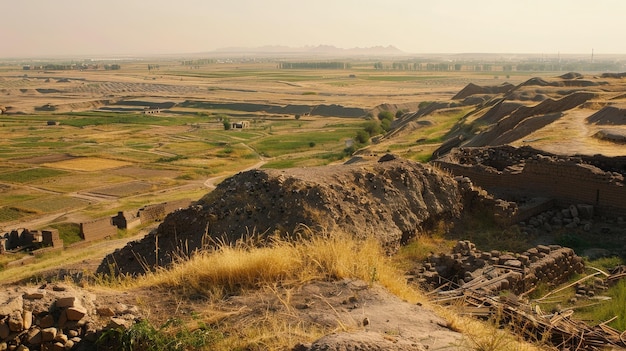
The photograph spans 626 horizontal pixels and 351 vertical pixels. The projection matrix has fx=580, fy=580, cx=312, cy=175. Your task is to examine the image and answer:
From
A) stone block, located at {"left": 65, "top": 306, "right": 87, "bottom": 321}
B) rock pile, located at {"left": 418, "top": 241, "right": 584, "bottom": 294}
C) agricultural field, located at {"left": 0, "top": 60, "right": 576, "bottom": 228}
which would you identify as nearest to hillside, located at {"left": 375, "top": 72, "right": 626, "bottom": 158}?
agricultural field, located at {"left": 0, "top": 60, "right": 576, "bottom": 228}

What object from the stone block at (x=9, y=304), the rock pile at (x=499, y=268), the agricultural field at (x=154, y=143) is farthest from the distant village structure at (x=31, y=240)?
the stone block at (x=9, y=304)

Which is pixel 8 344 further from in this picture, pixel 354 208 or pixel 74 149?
pixel 74 149

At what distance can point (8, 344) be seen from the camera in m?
4.68

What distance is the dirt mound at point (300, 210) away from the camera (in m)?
9.52

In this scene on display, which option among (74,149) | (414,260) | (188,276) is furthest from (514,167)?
(74,149)

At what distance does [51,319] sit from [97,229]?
2308 centimetres

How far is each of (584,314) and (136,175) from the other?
128 feet

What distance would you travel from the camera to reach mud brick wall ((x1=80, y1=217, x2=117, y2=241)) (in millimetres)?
26141

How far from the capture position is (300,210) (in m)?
9.50

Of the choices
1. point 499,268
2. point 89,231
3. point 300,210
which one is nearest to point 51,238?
point 89,231

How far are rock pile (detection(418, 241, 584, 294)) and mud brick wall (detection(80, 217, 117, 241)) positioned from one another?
2054 cm

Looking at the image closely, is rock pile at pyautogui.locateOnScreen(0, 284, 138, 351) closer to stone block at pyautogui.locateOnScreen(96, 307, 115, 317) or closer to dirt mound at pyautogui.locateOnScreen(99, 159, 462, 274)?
stone block at pyautogui.locateOnScreen(96, 307, 115, 317)

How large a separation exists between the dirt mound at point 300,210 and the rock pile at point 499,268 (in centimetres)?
114

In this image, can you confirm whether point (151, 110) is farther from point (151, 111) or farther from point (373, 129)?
point (373, 129)
